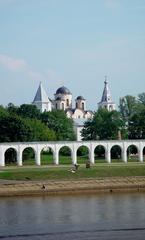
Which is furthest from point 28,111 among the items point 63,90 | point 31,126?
point 63,90

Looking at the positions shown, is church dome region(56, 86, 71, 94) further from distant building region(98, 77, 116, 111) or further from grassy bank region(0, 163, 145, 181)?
grassy bank region(0, 163, 145, 181)

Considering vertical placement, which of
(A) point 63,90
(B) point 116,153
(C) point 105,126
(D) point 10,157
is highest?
(A) point 63,90

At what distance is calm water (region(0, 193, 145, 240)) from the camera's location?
32.3 m

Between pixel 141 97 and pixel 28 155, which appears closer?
pixel 28 155

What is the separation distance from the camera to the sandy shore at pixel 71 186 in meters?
53.0

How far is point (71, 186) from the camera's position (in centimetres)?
5550

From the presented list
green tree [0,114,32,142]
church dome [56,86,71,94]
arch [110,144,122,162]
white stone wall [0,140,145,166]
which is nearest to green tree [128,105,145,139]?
arch [110,144,122,162]

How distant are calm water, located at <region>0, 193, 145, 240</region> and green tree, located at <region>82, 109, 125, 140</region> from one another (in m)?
45.2

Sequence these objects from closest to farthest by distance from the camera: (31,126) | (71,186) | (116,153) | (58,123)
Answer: (71,186)
(31,126)
(116,153)
(58,123)

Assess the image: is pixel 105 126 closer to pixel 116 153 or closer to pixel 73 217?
pixel 116 153

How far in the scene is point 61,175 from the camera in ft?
193

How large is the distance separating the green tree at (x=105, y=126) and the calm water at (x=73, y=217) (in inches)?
1780

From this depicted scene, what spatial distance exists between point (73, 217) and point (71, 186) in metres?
17.6

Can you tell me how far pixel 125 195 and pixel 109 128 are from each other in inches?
1785
